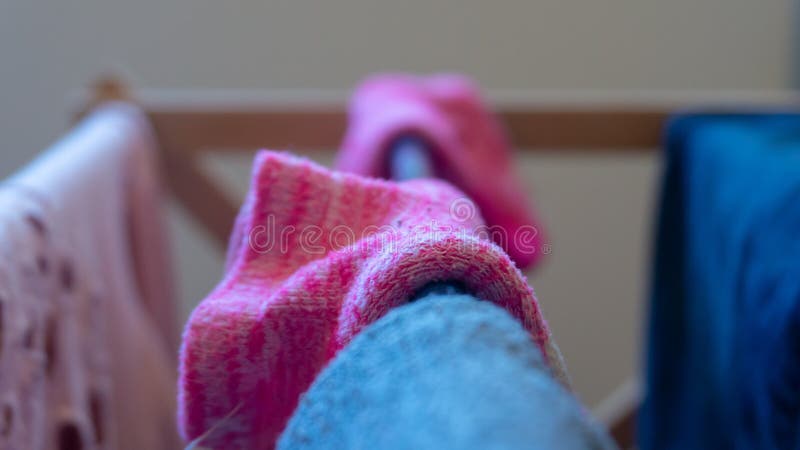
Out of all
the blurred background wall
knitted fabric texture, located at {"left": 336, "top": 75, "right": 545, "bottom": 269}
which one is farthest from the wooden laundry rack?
the blurred background wall

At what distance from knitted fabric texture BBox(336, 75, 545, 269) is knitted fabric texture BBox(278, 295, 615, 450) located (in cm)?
20

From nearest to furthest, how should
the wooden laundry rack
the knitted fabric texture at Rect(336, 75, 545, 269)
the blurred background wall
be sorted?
the knitted fabric texture at Rect(336, 75, 545, 269), the wooden laundry rack, the blurred background wall

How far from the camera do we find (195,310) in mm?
207

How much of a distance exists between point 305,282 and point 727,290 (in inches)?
11.8

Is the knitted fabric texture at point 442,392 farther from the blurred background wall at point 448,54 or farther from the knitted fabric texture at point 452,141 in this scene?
the blurred background wall at point 448,54

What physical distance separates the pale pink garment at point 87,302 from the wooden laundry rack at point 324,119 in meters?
0.06

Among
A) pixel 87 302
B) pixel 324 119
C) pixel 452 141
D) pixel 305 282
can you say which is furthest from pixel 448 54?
pixel 305 282

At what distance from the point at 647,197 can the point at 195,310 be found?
967 millimetres

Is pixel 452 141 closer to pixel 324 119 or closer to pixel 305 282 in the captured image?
pixel 324 119

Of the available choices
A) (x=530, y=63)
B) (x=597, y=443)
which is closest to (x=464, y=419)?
(x=597, y=443)

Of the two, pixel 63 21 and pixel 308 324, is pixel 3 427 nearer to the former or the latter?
pixel 308 324

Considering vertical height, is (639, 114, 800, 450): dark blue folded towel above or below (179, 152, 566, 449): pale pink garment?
below

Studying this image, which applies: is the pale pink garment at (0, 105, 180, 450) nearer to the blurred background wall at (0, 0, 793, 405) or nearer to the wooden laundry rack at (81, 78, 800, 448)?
the wooden laundry rack at (81, 78, 800, 448)

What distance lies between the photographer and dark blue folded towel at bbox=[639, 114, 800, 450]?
0.33m
